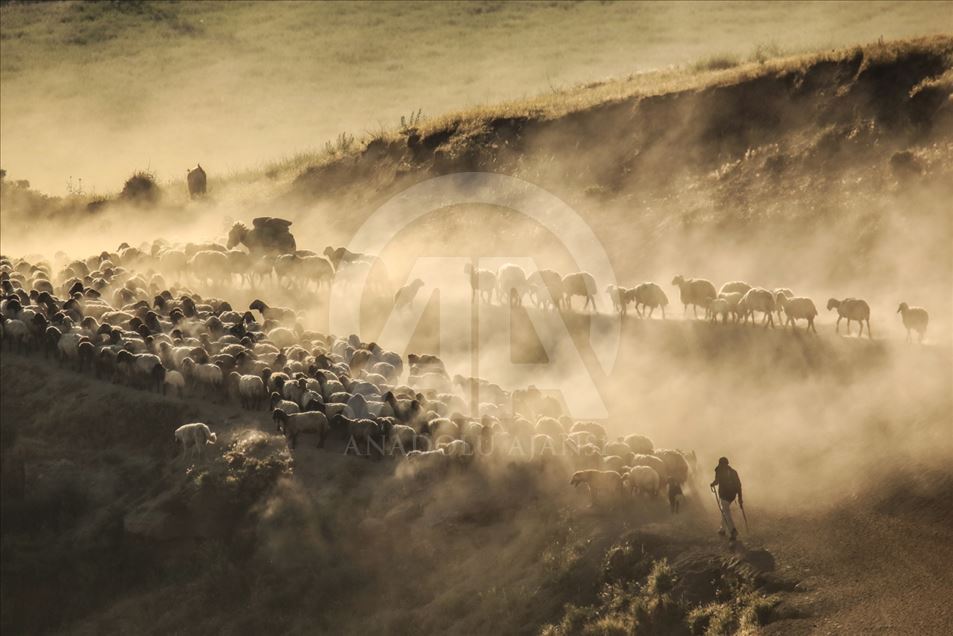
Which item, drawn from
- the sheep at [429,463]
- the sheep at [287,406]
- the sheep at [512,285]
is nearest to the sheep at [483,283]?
the sheep at [512,285]

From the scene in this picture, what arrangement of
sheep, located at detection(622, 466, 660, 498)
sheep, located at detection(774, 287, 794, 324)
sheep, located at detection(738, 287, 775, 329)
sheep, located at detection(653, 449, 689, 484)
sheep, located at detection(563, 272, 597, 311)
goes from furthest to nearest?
sheep, located at detection(563, 272, 597, 311), sheep, located at detection(738, 287, 775, 329), sheep, located at detection(774, 287, 794, 324), sheep, located at detection(653, 449, 689, 484), sheep, located at detection(622, 466, 660, 498)

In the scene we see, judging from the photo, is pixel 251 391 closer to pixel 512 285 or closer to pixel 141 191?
pixel 512 285

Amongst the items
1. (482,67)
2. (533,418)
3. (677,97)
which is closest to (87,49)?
(482,67)

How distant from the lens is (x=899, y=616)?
728 inches

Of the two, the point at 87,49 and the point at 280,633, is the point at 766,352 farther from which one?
the point at 87,49

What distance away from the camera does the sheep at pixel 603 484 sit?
22938 millimetres

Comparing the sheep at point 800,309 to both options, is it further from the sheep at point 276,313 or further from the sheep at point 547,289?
the sheep at point 276,313

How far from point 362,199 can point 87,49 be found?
51.9 meters

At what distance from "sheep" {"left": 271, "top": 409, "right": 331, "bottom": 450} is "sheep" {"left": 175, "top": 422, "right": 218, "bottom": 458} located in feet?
5.11

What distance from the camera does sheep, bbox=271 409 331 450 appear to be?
26344 millimetres

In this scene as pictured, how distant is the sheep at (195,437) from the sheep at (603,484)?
27.6 feet

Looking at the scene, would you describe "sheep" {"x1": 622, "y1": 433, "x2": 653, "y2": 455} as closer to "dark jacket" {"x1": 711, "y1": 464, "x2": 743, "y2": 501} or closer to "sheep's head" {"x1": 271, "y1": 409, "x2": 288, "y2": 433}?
"dark jacket" {"x1": 711, "y1": 464, "x2": 743, "y2": 501}

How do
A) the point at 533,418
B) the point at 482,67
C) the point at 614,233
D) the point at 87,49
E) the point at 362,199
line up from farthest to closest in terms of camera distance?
the point at 87,49, the point at 482,67, the point at 362,199, the point at 614,233, the point at 533,418

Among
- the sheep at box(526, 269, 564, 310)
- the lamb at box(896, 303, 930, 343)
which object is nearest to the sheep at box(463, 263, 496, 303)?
the sheep at box(526, 269, 564, 310)
